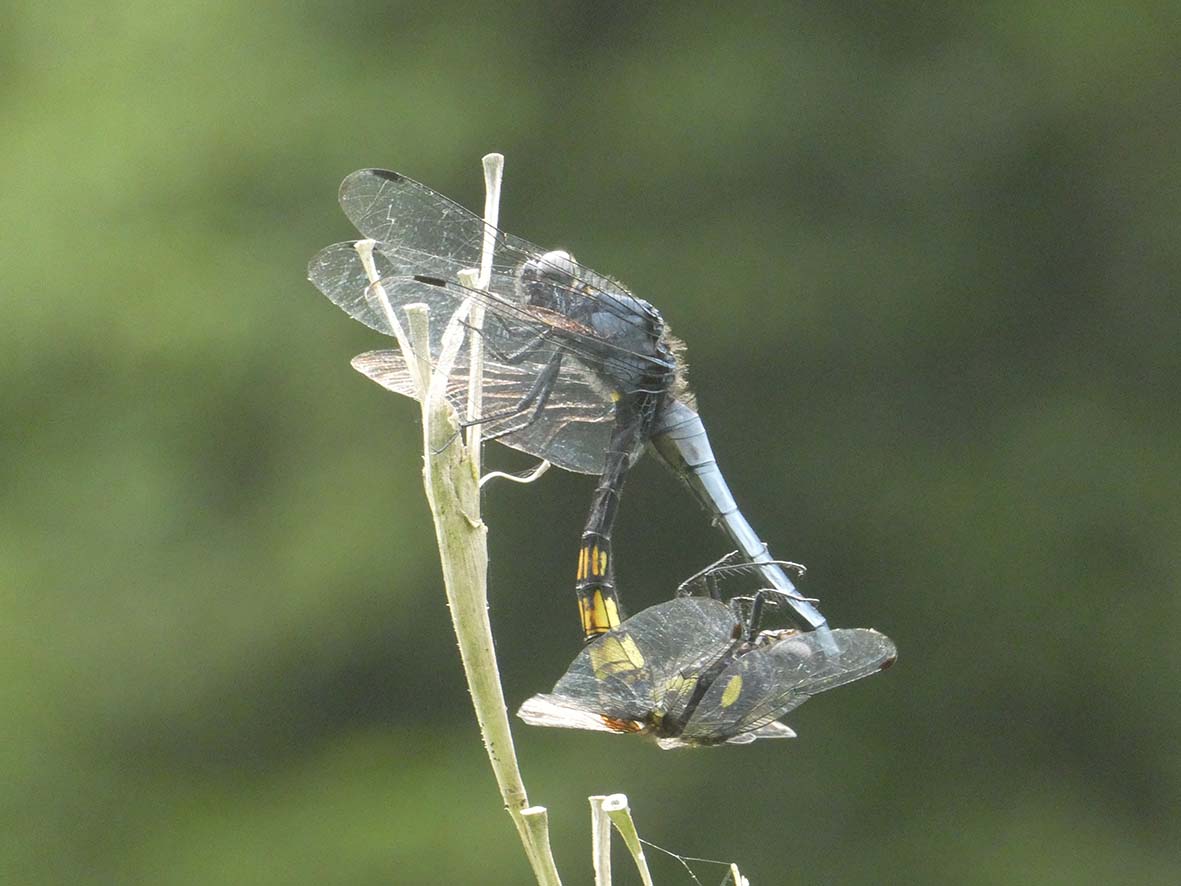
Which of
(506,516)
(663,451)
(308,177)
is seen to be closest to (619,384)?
(663,451)

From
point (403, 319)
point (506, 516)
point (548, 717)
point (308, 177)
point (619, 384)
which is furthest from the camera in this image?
point (308, 177)

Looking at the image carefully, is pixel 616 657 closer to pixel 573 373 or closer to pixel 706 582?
pixel 706 582

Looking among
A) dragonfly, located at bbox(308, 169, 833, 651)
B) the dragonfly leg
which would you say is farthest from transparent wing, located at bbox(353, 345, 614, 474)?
the dragonfly leg

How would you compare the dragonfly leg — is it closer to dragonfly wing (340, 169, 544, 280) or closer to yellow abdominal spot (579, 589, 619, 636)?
yellow abdominal spot (579, 589, 619, 636)

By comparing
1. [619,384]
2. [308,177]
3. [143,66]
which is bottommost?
[619,384]

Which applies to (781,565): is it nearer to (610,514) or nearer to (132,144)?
(610,514)

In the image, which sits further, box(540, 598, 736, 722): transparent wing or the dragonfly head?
the dragonfly head

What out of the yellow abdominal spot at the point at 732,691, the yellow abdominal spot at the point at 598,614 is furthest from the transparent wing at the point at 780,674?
the yellow abdominal spot at the point at 598,614
